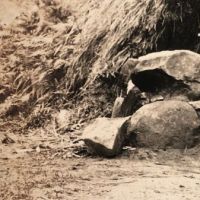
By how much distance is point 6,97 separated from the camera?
5.34 meters

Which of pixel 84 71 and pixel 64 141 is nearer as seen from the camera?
pixel 64 141

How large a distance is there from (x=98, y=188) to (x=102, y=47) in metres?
2.40

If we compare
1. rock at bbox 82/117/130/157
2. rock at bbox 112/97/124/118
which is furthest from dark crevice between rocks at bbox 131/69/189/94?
rock at bbox 82/117/130/157

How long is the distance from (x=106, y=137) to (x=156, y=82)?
88 cm

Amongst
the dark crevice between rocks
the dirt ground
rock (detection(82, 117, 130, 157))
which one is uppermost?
the dark crevice between rocks

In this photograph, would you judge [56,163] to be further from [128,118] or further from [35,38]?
[35,38]

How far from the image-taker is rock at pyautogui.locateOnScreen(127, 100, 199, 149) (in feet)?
12.8

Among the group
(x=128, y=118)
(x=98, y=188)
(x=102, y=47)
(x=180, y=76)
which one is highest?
(x=102, y=47)

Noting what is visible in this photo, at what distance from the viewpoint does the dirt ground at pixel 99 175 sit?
116 inches

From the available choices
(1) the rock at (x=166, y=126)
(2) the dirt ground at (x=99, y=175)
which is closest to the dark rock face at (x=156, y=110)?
(1) the rock at (x=166, y=126)

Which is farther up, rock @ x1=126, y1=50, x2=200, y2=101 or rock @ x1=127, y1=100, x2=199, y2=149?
rock @ x1=126, y1=50, x2=200, y2=101

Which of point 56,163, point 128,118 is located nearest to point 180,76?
point 128,118

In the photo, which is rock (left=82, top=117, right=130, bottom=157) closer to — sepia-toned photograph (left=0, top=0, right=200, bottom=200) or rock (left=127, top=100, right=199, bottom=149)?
sepia-toned photograph (left=0, top=0, right=200, bottom=200)

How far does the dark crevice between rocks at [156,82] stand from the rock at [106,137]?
57cm
